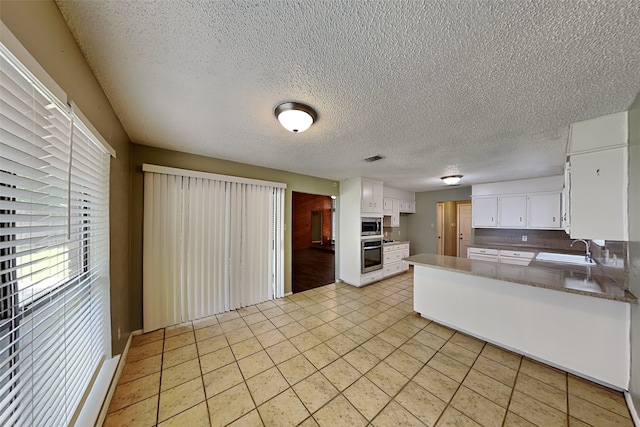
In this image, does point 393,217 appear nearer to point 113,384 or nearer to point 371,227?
point 371,227

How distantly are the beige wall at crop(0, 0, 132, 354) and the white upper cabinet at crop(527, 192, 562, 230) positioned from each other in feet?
21.5

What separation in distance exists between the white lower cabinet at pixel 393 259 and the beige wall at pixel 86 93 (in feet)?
15.1

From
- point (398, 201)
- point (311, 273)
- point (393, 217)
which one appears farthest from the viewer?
point (398, 201)

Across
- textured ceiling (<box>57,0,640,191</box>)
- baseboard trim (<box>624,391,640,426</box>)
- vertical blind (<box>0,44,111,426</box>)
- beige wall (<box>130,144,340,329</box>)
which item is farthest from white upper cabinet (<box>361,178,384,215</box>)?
vertical blind (<box>0,44,111,426</box>)

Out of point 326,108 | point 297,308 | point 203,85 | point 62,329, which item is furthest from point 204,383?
point 326,108

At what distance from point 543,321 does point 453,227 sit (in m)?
4.83

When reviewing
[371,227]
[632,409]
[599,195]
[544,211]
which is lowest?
[632,409]

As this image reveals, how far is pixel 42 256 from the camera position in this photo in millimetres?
986

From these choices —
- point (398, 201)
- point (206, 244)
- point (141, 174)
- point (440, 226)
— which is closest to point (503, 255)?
point (440, 226)

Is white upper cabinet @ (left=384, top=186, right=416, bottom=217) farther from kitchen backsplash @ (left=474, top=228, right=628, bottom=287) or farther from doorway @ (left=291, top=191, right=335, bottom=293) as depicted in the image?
doorway @ (left=291, top=191, right=335, bottom=293)

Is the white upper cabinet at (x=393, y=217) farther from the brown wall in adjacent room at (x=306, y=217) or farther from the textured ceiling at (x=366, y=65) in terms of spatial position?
the brown wall in adjacent room at (x=306, y=217)

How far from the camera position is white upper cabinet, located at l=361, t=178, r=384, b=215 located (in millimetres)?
4539

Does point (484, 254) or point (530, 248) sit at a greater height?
point (530, 248)

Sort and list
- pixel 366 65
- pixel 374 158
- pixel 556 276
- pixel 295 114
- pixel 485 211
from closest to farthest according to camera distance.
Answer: pixel 366 65, pixel 295 114, pixel 556 276, pixel 374 158, pixel 485 211
